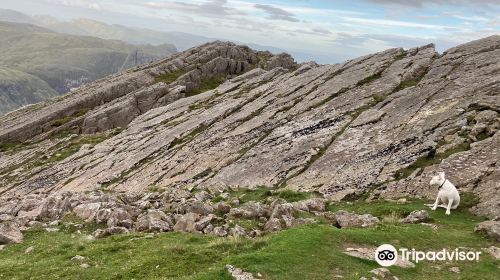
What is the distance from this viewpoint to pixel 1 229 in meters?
30.7

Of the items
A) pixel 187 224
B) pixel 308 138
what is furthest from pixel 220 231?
pixel 308 138

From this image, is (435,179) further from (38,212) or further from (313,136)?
(38,212)

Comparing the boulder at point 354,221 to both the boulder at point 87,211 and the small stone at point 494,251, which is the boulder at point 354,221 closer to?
the small stone at point 494,251

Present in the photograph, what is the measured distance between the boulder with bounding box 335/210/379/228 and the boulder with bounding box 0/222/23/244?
22.1 m

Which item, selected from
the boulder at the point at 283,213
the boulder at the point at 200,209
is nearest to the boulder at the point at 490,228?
the boulder at the point at 283,213

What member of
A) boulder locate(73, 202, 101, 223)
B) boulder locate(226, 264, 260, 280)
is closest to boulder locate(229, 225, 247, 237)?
boulder locate(226, 264, 260, 280)

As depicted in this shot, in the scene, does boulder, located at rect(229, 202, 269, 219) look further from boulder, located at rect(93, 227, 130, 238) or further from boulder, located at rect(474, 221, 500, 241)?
boulder, located at rect(474, 221, 500, 241)

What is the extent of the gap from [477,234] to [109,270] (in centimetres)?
2085

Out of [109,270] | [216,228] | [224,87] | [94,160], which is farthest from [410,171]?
[224,87]

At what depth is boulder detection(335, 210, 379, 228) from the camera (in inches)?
1064

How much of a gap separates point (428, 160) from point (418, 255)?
1765 cm

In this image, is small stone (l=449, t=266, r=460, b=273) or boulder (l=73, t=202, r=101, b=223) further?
boulder (l=73, t=202, r=101, b=223)

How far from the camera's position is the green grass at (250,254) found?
19875 millimetres

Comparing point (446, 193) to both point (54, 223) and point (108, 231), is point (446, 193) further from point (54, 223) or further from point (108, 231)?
point (54, 223)
